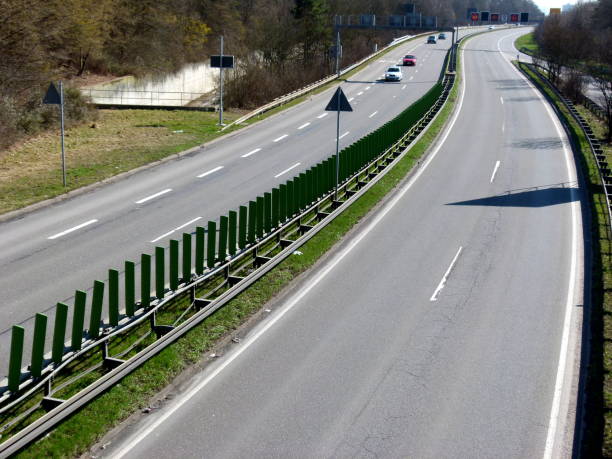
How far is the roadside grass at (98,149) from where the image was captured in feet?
72.4

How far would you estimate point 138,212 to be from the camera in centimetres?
1988

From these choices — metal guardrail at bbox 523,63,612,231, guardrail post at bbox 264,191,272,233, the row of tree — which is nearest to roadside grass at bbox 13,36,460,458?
guardrail post at bbox 264,191,272,233

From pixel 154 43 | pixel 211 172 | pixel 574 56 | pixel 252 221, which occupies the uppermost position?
pixel 154 43

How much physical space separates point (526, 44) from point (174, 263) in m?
113

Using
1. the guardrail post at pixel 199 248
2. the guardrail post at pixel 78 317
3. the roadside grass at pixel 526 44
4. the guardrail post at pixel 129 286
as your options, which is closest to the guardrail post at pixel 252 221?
the guardrail post at pixel 199 248

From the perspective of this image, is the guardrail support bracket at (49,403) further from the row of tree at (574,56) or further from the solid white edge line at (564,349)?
the row of tree at (574,56)

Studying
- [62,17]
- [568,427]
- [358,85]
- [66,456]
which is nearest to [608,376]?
[568,427]

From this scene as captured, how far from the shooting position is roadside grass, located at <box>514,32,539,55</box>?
338 ft

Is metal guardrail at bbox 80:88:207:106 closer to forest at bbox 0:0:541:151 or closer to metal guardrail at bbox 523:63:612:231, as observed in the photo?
forest at bbox 0:0:541:151

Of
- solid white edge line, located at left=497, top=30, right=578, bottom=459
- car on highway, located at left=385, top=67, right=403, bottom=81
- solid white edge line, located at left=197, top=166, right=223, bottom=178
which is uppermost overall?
car on highway, located at left=385, top=67, right=403, bottom=81

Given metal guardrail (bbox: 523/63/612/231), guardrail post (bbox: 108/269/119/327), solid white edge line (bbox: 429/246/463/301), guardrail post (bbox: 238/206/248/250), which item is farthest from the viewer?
metal guardrail (bbox: 523/63/612/231)

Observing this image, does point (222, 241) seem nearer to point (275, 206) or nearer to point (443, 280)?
point (275, 206)

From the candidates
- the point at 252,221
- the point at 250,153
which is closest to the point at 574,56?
the point at 250,153

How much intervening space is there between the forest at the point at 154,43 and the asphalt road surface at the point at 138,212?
797 centimetres
